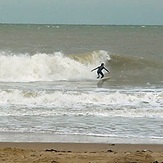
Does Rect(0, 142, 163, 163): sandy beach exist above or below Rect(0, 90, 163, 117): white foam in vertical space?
below

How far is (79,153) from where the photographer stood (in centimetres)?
859

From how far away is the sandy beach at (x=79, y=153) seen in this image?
7.80 m

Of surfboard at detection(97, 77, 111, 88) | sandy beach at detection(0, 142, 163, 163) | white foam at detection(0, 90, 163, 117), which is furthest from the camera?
surfboard at detection(97, 77, 111, 88)

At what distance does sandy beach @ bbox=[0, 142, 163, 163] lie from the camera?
780 cm

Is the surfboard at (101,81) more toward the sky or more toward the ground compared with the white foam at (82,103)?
more toward the sky

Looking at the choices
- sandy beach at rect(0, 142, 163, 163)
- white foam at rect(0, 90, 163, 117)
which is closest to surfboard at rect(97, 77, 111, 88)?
white foam at rect(0, 90, 163, 117)

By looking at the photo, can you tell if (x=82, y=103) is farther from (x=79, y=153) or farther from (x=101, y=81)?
(x=101, y=81)

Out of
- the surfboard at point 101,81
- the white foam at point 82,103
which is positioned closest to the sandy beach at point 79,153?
the white foam at point 82,103

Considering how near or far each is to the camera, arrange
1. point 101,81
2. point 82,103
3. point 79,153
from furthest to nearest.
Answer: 1. point 101,81
2. point 82,103
3. point 79,153

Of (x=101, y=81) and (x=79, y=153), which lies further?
(x=101, y=81)

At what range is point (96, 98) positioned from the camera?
639 inches

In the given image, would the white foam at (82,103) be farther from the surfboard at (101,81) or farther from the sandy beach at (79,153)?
the sandy beach at (79,153)

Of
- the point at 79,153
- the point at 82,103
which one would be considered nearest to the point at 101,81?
the point at 82,103

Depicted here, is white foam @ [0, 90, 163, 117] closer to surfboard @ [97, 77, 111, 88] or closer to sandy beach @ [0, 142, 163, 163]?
surfboard @ [97, 77, 111, 88]
